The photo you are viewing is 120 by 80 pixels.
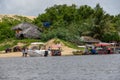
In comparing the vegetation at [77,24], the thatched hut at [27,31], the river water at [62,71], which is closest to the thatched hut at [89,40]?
the vegetation at [77,24]

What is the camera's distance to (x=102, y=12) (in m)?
112

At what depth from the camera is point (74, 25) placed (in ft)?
359

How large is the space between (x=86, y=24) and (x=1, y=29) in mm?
A: 19021

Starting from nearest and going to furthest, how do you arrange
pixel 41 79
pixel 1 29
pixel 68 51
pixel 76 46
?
pixel 41 79
pixel 68 51
pixel 76 46
pixel 1 29

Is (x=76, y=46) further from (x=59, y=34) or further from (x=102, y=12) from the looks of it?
(x=102, y=12)

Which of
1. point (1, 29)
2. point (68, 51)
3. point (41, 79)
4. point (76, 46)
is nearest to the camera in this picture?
point (41, 79)

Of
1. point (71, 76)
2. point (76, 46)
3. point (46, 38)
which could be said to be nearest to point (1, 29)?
point (46, 38)

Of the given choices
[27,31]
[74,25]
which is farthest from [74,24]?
[27,31]

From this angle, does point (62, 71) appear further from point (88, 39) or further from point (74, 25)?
point (74, 25)

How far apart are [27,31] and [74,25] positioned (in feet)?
41.1

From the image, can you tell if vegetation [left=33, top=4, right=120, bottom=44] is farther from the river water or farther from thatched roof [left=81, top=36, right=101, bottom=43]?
the river water

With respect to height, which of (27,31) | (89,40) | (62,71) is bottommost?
(62,71)

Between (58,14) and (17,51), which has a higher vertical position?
(58,14)

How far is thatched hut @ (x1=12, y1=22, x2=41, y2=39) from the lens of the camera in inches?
4008
